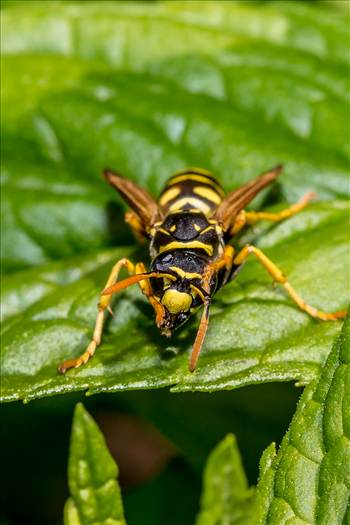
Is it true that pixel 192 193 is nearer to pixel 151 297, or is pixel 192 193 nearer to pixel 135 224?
pixel 135 224

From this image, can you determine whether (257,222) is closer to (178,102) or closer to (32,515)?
(178,102)

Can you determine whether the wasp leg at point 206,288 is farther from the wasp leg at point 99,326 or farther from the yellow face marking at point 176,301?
the wasp leg at point 99,326

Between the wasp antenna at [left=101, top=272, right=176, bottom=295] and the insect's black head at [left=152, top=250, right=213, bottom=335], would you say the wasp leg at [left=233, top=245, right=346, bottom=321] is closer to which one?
the insect's black head at [left=152, top=250, right=213, bottom=335]

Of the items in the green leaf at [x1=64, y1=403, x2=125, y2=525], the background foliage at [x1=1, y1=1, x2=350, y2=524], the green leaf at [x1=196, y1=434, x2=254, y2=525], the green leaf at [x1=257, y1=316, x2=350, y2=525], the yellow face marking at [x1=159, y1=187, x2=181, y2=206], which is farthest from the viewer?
the yellow face marking at [x1=159, y1=187, x2=181, y2=206]

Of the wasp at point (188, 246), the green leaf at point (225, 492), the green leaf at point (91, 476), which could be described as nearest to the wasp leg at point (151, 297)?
the wasp at point (188, 246)

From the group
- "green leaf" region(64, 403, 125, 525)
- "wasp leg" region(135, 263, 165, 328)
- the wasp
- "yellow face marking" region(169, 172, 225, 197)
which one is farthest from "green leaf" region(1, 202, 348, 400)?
"green leaf" region(64, 403, 125, 525)

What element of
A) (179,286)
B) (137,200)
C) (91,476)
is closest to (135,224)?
(137,200)
